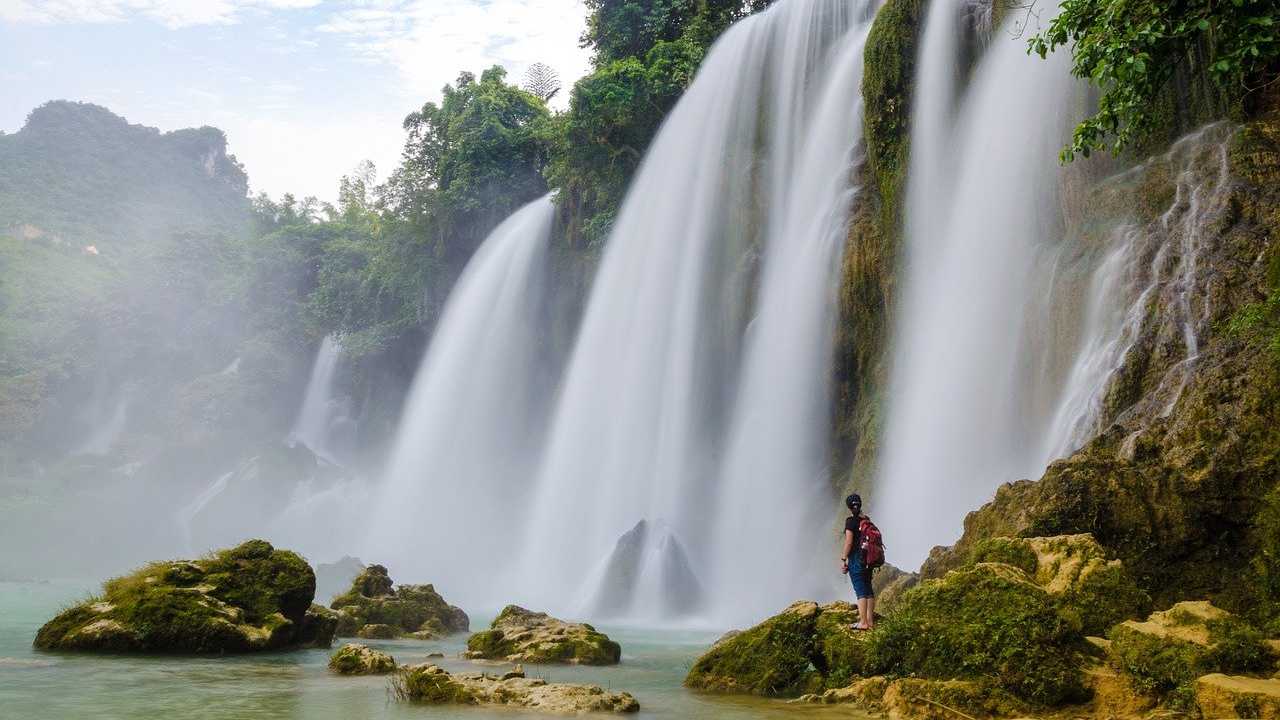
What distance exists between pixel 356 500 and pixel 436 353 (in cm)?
682

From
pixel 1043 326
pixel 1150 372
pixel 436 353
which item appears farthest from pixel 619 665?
pixel 436 353

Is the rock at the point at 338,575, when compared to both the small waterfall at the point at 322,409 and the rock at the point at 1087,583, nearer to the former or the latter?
the small waterfall at the point at 322,409

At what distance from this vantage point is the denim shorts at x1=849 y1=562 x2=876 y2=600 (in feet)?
26.5

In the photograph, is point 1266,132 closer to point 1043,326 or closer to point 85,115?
point 1043,326

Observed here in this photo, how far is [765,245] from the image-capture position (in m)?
22.0

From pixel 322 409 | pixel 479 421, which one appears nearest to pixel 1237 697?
pixel 479 421

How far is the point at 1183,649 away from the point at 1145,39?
234 inches

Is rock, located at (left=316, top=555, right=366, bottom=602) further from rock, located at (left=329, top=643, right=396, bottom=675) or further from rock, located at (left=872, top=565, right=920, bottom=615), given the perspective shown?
rock, located at (left=872, top=565, right=920, bottom=615)

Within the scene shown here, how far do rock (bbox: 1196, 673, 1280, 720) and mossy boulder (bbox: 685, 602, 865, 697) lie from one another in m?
2.50

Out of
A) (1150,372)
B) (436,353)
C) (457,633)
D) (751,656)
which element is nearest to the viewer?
(751,656)

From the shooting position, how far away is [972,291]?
1620 cm

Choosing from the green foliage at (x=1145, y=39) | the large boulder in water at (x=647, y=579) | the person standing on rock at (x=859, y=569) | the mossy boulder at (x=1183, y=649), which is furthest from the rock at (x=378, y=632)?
the green foliage at (x=1145, y=39)

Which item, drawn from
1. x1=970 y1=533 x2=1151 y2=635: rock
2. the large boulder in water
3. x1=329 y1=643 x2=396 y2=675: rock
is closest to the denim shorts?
x1=970 y1=533 x2=1151 y2=635: rock

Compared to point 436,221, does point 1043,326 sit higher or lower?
lower
